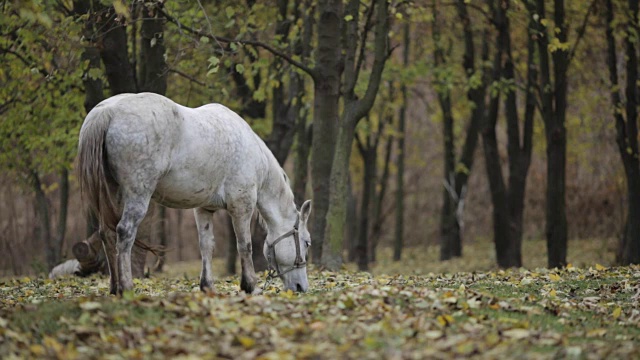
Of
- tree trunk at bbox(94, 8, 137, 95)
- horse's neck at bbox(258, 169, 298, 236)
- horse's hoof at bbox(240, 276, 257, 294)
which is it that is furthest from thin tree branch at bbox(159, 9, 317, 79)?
horse's hoof at bbox(240, 276, 257, 294)

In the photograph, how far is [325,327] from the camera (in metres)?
7.33

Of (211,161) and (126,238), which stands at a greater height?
(211,161)

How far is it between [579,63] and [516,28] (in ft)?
11.3

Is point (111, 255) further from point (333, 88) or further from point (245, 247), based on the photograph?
point (333, 88)

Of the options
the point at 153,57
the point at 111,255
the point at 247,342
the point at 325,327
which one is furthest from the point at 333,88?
the point at 247,342

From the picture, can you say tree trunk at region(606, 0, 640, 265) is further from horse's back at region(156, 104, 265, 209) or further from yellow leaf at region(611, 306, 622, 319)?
horse's back at region(156, 104, 265, 209)

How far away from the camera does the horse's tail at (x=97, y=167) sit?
942 cm

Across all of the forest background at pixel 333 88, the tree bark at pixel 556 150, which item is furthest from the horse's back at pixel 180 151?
the tree bark at pixel 556 150

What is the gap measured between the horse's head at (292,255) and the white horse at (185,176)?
0.6 inches

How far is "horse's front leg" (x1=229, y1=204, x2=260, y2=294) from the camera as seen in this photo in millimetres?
11109

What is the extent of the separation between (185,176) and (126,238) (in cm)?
113

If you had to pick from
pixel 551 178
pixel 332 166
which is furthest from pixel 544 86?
pixel 332 166

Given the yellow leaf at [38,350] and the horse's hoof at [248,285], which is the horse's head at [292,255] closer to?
Answer: the horse's hoof at [248,285]

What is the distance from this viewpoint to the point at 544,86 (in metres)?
20.7
